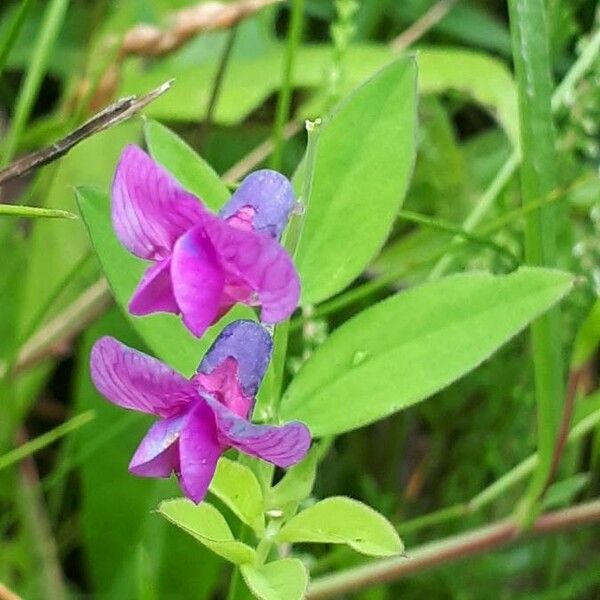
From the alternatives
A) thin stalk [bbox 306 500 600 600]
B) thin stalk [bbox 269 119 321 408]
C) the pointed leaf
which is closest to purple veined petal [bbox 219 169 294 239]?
thin stalk [bbox 269 119 321 408]

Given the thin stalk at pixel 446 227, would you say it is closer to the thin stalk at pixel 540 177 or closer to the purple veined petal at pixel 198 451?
the thin stalk at pixel 540 177

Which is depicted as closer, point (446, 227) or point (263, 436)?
point (263, 436)

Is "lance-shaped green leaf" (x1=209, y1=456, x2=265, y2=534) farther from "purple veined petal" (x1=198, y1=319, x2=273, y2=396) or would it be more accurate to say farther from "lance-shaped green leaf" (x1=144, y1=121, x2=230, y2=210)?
"lance-shaped green leaf" (x1=144, y1=121, x2=230, y2=210)

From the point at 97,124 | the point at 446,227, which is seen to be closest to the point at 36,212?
the point at 97,124

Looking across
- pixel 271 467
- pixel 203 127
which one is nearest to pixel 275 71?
pixel 203 127

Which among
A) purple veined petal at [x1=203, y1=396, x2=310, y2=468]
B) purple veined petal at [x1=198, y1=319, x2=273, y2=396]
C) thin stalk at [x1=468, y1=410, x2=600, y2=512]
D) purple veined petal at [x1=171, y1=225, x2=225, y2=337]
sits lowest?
thin stalk at [x1=468, y1=410, x2=600, y2=512]

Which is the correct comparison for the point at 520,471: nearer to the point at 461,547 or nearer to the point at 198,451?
the point at 461,547

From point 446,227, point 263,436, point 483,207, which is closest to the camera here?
point 263,436
